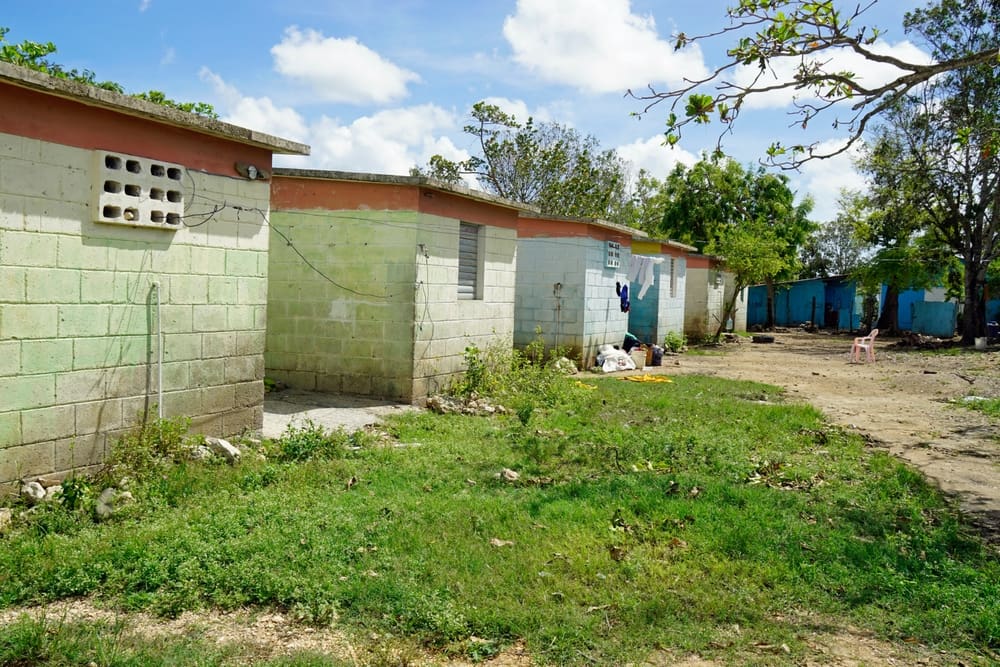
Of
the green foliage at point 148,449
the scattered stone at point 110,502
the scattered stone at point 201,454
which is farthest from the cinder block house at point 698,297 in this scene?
the scattered stone at point 110,502

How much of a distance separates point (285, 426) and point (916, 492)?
6.35m

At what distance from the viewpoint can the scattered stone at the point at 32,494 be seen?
5.48 meters

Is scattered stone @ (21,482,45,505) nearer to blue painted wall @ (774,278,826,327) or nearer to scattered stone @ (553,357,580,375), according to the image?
scattered stone @ (553,357,580,375)

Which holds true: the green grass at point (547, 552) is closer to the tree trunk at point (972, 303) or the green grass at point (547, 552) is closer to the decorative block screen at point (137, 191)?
the decorative block screen at point (137, 191)

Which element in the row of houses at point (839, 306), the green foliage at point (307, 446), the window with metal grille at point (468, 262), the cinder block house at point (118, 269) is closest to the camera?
the cinder block house at point (118, 269)

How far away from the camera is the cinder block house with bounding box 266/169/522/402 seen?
1041 centimetres

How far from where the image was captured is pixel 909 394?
13.8 meters

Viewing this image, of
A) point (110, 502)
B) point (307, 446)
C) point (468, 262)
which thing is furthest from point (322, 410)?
point (110, 502)

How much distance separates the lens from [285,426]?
8.55 m

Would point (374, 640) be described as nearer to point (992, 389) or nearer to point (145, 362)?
point (145, 362)

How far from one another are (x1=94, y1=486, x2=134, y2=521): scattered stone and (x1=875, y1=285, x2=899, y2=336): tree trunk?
104 feet

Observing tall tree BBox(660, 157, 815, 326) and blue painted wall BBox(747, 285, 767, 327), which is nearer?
tall tree BBox(660, 157, 815, 326)

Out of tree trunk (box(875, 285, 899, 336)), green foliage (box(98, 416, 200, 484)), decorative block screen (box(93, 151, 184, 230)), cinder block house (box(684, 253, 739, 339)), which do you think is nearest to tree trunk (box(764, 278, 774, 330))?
tree trunk (box(875, 285, 899, 336))

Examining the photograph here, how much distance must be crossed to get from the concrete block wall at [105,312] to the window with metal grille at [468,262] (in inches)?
174
